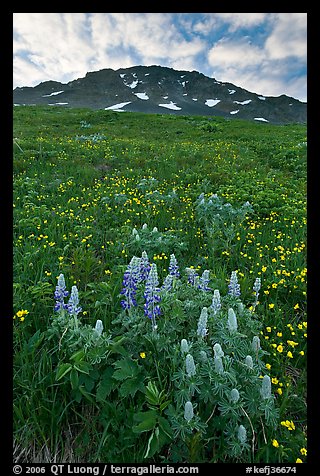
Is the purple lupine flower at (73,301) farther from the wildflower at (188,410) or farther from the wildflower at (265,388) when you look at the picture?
the wildflower at (265,388)

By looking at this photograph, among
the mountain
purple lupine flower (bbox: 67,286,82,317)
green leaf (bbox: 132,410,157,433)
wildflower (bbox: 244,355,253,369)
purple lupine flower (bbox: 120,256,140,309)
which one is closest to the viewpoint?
green leaf (bbox: 132,410,157,433)

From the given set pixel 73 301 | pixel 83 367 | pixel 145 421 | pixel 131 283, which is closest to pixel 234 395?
pixel 145 421

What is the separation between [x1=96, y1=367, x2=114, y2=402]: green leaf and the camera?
2332 millimetres

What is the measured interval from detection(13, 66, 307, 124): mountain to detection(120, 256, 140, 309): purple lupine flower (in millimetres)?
101088

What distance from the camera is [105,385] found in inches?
93.7

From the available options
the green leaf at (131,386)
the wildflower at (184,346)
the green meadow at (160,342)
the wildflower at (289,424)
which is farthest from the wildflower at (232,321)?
the green leaf at (131,386)

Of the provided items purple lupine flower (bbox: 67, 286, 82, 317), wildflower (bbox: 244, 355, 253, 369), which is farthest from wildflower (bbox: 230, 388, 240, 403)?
purple lupine flower (bbox: 67, 286, 82, 317)

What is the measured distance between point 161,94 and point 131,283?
140m

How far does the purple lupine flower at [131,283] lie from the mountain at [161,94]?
332ft

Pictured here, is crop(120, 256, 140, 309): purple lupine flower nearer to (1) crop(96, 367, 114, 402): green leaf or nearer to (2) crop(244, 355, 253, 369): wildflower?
(1) crop(96, 367, 114, 402): green leaf

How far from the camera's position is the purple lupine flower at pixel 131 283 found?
283 centimetres

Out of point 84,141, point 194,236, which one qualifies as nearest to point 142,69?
point 84,141

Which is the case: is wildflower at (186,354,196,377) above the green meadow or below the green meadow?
above

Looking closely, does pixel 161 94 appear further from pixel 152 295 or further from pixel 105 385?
pixel 105 385
